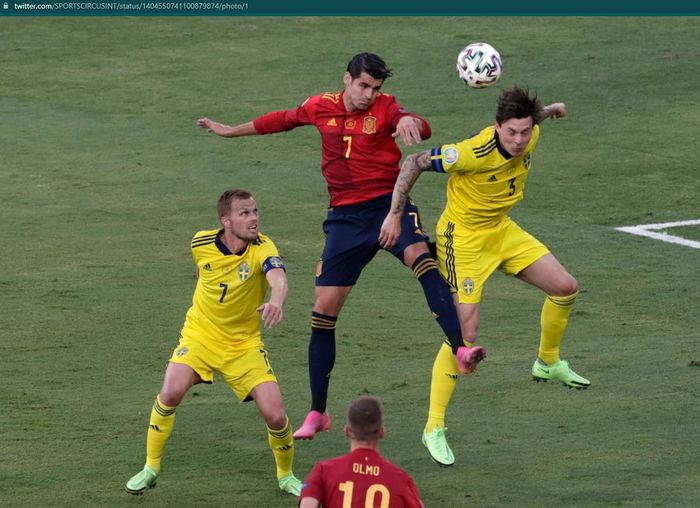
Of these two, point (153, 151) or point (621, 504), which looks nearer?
point (621, 504)

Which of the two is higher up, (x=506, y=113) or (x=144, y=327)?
(x=506, y=113)

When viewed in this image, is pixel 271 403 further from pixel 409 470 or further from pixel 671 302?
pixel 671 302

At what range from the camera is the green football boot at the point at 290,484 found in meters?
10.1

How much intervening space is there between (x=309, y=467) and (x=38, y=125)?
46.3 ft

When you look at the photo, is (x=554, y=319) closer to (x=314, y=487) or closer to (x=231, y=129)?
(x=231, y=129)

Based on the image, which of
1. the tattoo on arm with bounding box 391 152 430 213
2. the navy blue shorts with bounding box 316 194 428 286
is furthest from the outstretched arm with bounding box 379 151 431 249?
the navy blue shorts with bounding box 316 194 428 286

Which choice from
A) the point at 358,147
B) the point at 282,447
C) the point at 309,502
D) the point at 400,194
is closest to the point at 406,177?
the point at 400,194

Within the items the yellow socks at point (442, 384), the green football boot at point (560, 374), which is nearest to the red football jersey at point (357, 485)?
the yellow socks at point (442, 384)

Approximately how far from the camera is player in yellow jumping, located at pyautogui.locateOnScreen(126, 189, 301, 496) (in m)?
9.95

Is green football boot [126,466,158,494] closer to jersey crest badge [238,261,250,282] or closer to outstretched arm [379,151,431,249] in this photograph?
jersey crest badge [238,261,250,282]

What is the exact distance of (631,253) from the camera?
1714 centimetres

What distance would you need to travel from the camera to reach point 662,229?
59.7 feet

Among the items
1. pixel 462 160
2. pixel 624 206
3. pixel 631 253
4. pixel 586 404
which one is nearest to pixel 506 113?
pixel 462 160

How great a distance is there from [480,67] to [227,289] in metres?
3.18
